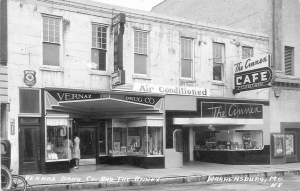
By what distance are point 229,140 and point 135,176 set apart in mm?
7920

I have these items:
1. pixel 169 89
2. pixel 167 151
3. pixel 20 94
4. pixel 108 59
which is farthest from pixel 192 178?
pixel 20 94

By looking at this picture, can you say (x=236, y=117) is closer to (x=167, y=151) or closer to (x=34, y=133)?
(x=167, y=151)

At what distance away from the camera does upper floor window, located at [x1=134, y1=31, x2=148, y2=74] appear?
1836cm

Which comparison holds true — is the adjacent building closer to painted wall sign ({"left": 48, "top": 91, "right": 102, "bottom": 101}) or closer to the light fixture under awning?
the light fixture under awning

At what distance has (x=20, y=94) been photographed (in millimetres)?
15125

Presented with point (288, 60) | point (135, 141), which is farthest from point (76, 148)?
point (288, 60)

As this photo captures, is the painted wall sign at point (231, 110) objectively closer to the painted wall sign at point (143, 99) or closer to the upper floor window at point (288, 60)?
the painted wall sign at point (143, 99)

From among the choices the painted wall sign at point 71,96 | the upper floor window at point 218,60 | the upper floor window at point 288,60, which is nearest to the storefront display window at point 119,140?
the painted wall sign at point 71,96

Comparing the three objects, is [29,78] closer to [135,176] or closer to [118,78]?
[118,78]

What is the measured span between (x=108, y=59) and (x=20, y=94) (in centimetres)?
428

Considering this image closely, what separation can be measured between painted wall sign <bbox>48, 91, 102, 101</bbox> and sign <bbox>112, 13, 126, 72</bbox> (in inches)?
60.6

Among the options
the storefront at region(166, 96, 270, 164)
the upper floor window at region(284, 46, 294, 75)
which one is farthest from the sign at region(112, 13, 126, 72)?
the upper floor window at region(284, 46, 294, 75)

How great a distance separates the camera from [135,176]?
15508mm

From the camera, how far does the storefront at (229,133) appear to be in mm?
20547
